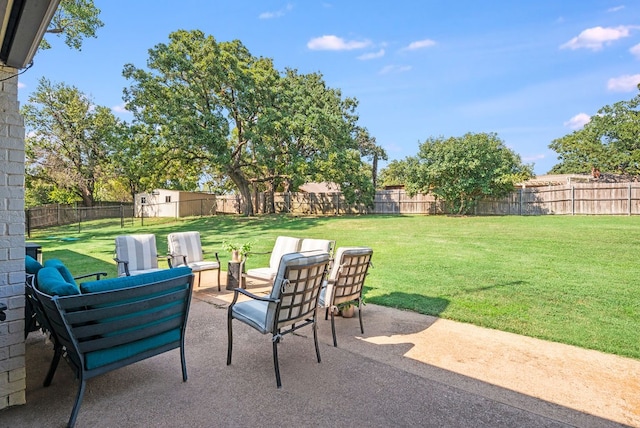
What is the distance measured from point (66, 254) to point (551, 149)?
42.6 meters

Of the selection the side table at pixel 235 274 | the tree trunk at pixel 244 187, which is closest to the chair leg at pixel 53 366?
the side table at pixel 235 274

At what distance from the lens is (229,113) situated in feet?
62.0

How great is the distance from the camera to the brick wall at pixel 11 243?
221 cm

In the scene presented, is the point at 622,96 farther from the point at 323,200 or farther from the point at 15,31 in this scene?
the point at 15,31

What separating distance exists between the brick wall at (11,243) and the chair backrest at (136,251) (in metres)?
2.79

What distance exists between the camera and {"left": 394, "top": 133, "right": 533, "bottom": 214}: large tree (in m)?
18.6

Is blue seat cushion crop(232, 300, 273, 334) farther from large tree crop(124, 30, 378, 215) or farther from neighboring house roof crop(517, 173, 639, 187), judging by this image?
neighboring house roof crop(517, 173, 639, 187)

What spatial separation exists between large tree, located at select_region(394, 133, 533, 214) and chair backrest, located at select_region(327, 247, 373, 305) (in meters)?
16.8

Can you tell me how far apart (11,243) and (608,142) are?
3808 cm

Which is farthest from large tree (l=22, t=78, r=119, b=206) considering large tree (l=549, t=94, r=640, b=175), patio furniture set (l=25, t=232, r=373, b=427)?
large tree (l=549, t=94, r=640, b=175)

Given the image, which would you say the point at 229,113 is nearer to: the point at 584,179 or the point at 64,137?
the point at 64,137

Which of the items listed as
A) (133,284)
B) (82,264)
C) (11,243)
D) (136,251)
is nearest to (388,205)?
(82,264)

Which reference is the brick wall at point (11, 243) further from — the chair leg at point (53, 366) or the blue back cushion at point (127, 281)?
the blue back cushion at point (127, 281)

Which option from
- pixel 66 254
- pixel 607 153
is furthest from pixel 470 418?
pixel 607 153
